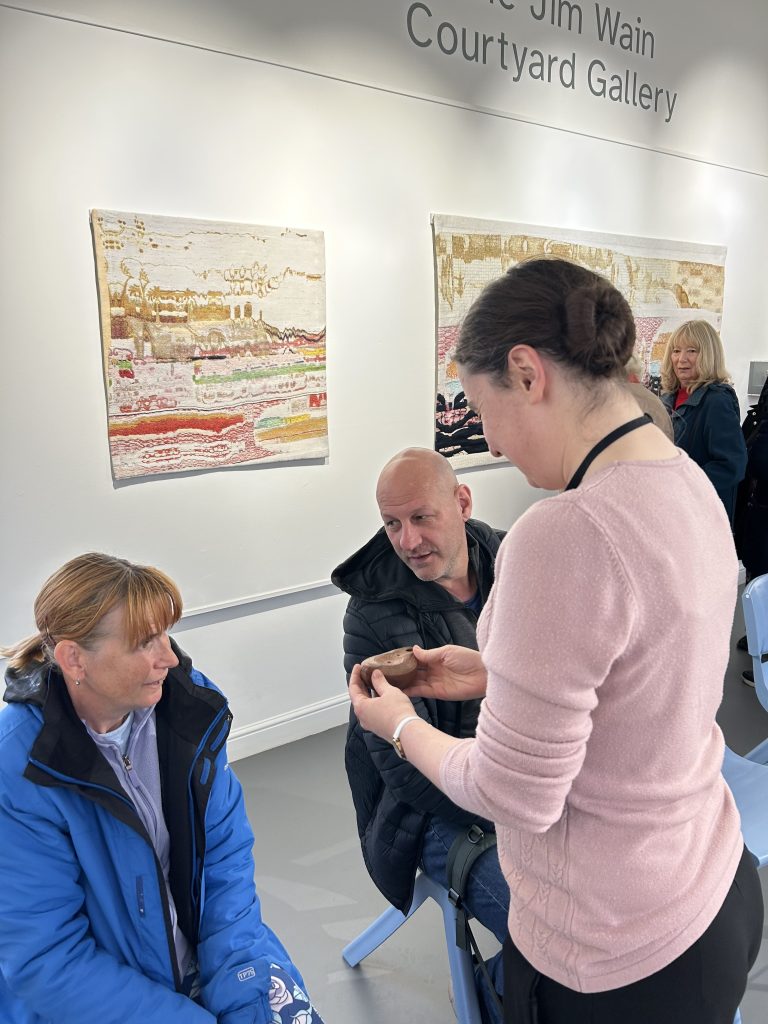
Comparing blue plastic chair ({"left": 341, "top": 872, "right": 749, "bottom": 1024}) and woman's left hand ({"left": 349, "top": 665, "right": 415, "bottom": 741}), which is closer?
woman's left hand ({"left": 349, "top": 665, "right": 415, "bottom": 741})

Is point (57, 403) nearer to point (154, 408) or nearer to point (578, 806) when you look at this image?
point (154, 408)

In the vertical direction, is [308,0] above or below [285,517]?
above

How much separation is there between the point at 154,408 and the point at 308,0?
5.61 feet

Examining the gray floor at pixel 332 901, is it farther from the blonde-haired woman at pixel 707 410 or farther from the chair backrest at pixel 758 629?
the blonde-haired woman at pixel 707 410

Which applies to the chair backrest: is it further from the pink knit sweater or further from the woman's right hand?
the pink knit sweater

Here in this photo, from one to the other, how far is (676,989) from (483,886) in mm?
782

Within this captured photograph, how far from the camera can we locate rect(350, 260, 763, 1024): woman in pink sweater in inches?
33.3

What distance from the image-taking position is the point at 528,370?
926 mm

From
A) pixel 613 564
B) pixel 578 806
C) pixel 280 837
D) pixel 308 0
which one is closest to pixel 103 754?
pixel 578 806

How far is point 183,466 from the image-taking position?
10.2 ft

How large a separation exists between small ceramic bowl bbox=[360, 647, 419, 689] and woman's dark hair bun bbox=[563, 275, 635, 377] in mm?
701

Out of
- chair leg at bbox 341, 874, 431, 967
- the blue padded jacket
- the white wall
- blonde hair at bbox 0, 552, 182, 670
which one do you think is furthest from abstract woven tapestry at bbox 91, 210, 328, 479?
chair leg at bbox 341, 874, 431, 967

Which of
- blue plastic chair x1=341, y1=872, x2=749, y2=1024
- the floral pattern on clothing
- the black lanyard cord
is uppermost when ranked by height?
the black lanyard cord

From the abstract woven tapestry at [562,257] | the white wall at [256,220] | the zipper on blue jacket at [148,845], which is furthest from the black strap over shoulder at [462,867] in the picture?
the abstract woven tapestry at [562,257]
